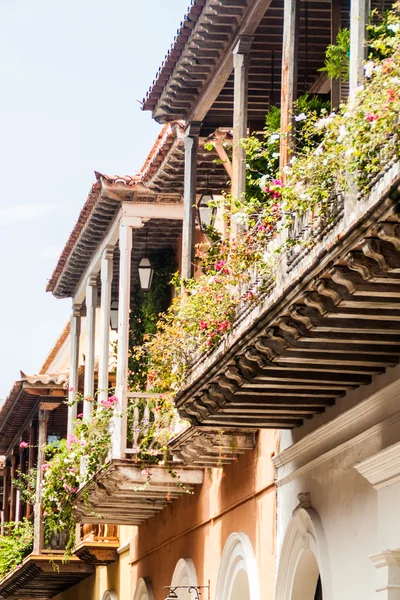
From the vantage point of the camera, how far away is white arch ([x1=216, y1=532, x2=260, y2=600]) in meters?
12.3

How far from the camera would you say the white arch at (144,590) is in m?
17.0

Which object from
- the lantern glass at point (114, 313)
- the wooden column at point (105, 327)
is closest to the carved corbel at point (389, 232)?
the wooden column at point (105, 327)

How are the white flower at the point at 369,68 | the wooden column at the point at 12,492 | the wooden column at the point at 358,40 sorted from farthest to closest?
the wooden column at the point at 12,492 < the wooden column at the point at 358,40 < the white flower at the point at 369,68

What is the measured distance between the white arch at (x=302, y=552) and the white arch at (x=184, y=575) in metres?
3.53

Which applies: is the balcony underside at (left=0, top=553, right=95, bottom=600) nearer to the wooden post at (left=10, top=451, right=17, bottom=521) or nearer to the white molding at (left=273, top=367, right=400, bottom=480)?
the wooden post at (left=10, top=451, right=17, bottom=521)

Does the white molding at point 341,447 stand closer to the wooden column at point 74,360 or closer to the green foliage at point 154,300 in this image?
the green foliage at point 154,300

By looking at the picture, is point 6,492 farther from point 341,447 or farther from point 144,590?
point 341,447

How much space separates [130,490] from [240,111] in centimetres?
531

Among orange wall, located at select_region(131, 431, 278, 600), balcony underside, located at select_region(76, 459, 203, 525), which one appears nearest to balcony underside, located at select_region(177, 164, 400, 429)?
orange wall, located at select_region(131, 431, 278, 600)

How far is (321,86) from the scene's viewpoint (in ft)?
42.4

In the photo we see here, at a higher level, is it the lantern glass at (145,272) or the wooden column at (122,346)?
the lantern glass at (145,272)

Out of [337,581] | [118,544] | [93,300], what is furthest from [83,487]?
[337,581]

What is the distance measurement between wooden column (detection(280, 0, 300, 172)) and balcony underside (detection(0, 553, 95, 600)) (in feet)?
39.1

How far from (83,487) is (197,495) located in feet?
5.49
